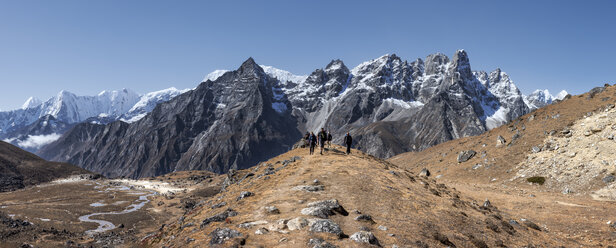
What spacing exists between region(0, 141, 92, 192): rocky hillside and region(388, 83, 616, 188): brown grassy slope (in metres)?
191

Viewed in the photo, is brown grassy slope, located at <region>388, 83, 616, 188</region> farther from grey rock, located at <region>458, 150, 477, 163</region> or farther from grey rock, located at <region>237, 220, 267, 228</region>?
grey rock, located at <region>237, 220, 267, 228</region>

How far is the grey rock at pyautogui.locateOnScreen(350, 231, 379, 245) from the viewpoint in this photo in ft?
47.9

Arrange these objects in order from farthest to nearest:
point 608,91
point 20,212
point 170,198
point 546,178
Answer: point 170,198 < point 20,212 < point 608,91 < point 546,178

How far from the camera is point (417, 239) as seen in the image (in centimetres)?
1597

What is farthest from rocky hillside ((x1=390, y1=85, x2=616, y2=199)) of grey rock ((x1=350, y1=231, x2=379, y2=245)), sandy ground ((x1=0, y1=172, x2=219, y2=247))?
sandy ground ((x1=0, y1=172, x2=219, y2=247))

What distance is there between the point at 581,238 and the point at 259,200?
22.8 meters

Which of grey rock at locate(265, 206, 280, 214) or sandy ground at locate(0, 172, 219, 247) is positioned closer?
grey rock at locate(265, 206, 280, 214)

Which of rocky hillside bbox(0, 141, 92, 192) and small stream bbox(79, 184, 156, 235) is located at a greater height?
rocky hillside bbox(0, 141, 92, 192)

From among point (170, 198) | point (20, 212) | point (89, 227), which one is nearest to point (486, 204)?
point (89, 227)

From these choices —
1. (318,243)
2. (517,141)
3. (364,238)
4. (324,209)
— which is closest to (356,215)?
(324,209)

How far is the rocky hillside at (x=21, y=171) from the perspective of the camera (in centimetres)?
16004

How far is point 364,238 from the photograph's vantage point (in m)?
14.7

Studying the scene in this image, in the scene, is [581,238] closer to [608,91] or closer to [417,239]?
[417,239]

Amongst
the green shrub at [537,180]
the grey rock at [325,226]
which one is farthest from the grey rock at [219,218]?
the green shrub at [537,180]
